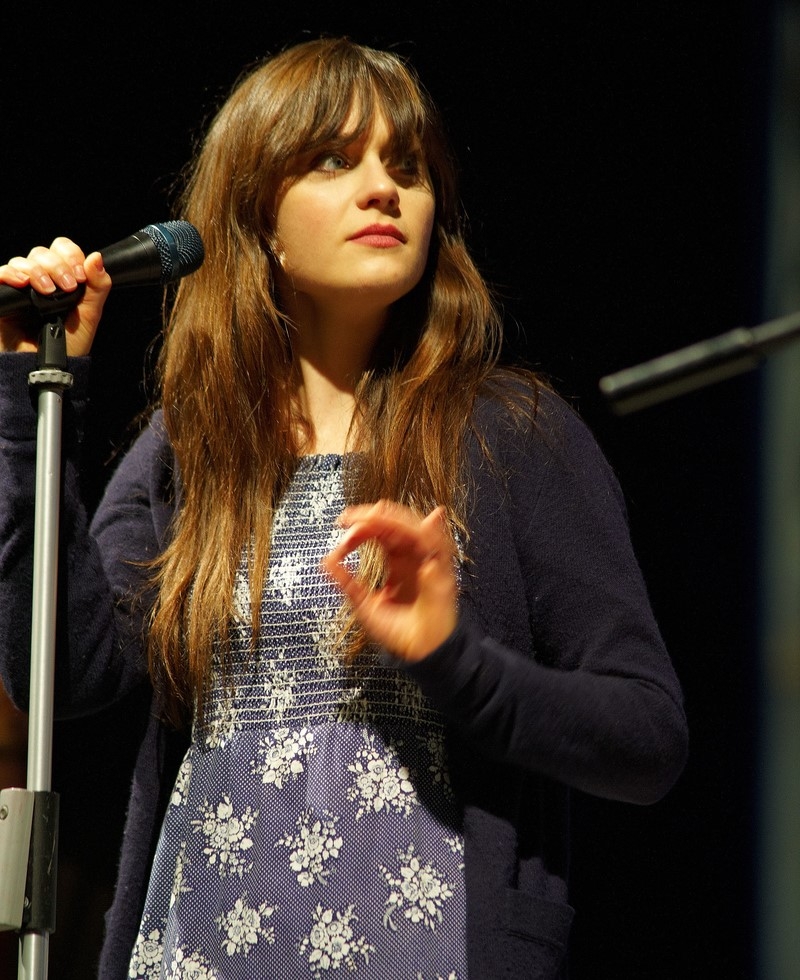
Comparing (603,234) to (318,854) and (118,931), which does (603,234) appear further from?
(118,931)

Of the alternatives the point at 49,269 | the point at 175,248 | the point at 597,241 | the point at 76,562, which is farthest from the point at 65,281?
the point at 597,241

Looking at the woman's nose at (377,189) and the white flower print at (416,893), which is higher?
the woman's nose at (377,189)

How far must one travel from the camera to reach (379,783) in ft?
4.31

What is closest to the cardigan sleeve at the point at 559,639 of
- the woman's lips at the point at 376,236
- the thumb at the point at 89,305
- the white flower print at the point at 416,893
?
the white flower print at the point at 416,893

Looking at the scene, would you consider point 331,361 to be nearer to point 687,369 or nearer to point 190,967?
point 190,967

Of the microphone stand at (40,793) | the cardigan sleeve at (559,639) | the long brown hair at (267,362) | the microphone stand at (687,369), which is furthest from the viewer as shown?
the long brown hair at (267,362)

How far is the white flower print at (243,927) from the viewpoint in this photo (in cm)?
127

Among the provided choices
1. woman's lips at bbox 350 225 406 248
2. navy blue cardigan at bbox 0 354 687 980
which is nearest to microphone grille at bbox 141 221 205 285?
navy blue cardigan at bbox 0 354 687 980

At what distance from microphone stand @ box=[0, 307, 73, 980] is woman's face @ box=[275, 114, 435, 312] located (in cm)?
47

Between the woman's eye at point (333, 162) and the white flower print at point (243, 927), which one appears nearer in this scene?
the white flower print at point (243, 927)

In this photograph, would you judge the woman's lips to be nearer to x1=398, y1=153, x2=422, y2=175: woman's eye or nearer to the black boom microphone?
x1=398, y1=153, x2=422, y2=175: woman's eye

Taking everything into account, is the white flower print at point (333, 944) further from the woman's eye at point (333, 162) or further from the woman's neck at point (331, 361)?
the woman's eye at point (333, 162)

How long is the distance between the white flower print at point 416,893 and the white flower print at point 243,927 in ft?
0.39

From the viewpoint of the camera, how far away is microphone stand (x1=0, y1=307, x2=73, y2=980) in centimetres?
105
